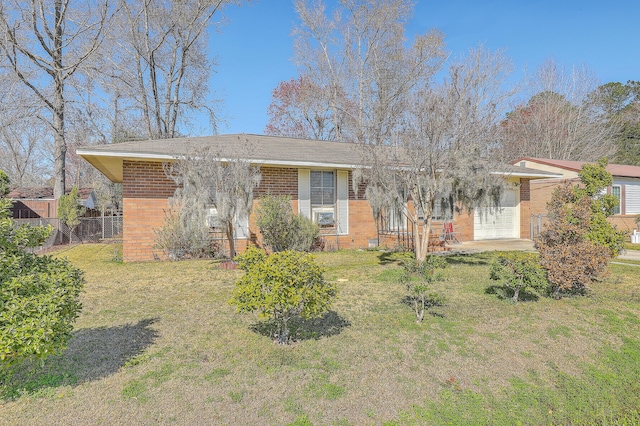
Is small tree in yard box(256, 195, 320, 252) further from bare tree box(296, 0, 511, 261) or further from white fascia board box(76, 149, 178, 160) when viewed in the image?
white fascia board box(76, 149, 178, 160)

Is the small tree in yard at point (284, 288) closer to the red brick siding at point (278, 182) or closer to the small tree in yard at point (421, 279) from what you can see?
the small tree in yard at point (421, 279)

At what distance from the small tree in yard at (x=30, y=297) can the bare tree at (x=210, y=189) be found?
4748 millimetres

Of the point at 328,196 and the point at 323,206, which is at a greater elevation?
the point at 328,196

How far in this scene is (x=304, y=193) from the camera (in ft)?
39.3

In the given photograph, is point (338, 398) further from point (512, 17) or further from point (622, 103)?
point (622, 103)

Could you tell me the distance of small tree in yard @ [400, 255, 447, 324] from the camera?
557cm

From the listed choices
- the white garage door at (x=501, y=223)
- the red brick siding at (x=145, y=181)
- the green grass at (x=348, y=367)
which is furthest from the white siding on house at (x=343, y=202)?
the green grass at (x=348, y=367)

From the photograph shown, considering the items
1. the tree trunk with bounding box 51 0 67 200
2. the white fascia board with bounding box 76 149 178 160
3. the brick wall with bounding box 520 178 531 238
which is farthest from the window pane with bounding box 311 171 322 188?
the tree trunk with bounding box 51 0 67 200

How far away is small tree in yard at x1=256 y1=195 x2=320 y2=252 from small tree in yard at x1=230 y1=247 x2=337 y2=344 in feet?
19.0

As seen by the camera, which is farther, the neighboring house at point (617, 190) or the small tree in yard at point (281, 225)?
the neighboring house at point (617, 190)

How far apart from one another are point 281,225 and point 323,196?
102 inches

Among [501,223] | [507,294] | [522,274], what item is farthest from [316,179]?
[501,223]

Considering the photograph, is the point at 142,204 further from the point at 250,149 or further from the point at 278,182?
the point at 278,182

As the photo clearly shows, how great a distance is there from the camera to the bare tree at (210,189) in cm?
807
